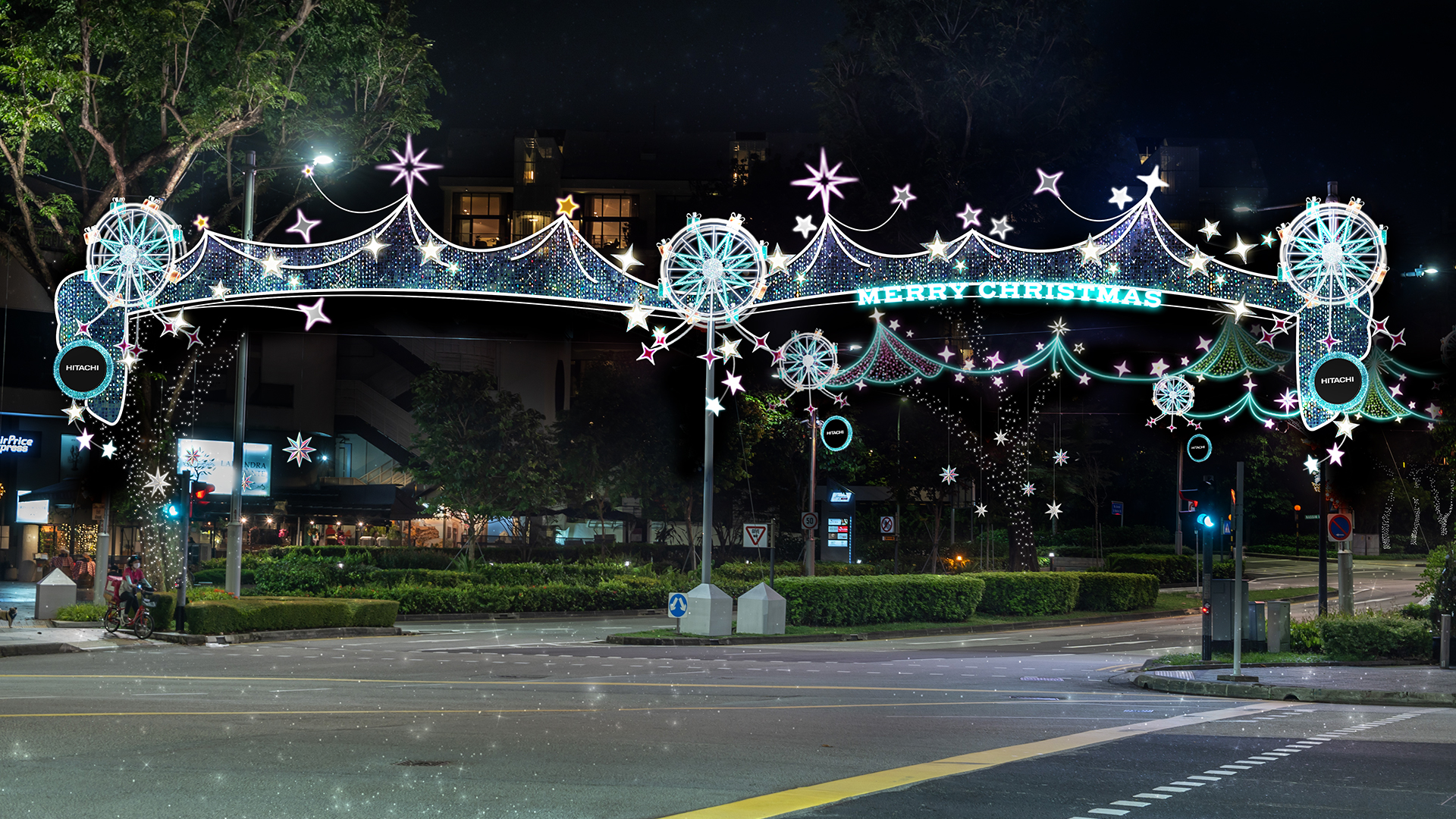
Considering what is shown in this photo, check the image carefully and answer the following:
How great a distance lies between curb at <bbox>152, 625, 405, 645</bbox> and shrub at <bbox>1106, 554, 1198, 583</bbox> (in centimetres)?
3170

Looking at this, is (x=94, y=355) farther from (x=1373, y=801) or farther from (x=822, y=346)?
(x=1373, y=801)

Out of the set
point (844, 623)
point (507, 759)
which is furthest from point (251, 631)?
point (507, 759)

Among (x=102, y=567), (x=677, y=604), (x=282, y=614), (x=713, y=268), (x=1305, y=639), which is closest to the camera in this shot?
(x=1305, y=639)

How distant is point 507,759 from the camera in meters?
9.77

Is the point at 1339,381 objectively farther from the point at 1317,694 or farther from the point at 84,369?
the point at 84,369

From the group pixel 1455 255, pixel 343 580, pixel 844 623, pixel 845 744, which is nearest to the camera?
pixel 845 744

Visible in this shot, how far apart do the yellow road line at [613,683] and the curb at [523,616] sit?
16.1 meters

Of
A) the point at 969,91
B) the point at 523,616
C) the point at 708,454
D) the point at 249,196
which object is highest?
the point at 969,91

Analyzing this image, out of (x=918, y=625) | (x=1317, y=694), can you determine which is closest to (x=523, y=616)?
(x=918, y=625)

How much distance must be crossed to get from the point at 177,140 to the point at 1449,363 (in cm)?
2550

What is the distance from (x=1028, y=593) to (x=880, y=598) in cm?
641

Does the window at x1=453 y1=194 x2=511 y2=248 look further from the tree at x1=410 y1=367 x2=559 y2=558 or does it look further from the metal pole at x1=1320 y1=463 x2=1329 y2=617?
the metal pole at x1=1320 y1=463 x2=1329 y2=617

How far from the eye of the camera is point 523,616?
3584 centimetres

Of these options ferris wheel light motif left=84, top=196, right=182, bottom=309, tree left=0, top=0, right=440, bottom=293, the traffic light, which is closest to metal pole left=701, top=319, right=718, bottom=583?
tree left=0, top=0, right=440, bottom=293
